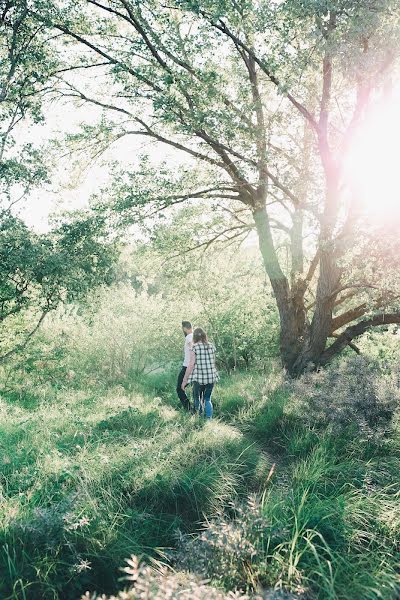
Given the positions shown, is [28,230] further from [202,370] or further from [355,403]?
[355,403]

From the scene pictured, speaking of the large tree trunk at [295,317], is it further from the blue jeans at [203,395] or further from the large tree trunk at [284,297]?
the blue jeans at [203,395]

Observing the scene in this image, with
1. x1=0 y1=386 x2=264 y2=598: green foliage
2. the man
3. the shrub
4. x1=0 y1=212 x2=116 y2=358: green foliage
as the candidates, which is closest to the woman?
the man

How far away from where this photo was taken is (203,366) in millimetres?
8555

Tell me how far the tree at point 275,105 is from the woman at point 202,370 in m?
3.05

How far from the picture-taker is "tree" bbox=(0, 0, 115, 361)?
9.12 meters

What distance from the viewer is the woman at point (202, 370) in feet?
28.0

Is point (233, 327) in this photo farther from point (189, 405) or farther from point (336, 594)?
point (336, 594)

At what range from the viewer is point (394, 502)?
444 centimetres

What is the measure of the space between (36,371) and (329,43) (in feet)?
34.3

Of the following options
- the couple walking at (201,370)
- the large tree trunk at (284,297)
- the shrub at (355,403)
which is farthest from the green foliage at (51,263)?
the shrub at (355,403)

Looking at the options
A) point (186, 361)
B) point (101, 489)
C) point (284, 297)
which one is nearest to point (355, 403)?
point (101, 489)

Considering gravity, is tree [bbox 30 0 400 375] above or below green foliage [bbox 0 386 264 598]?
above

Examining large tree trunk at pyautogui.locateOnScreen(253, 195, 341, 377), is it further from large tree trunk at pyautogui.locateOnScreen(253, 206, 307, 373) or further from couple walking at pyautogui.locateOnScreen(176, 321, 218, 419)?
couple walking at pyautogui.locateOnScreen(176, 321, 218, 419)

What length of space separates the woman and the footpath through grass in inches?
43.3
